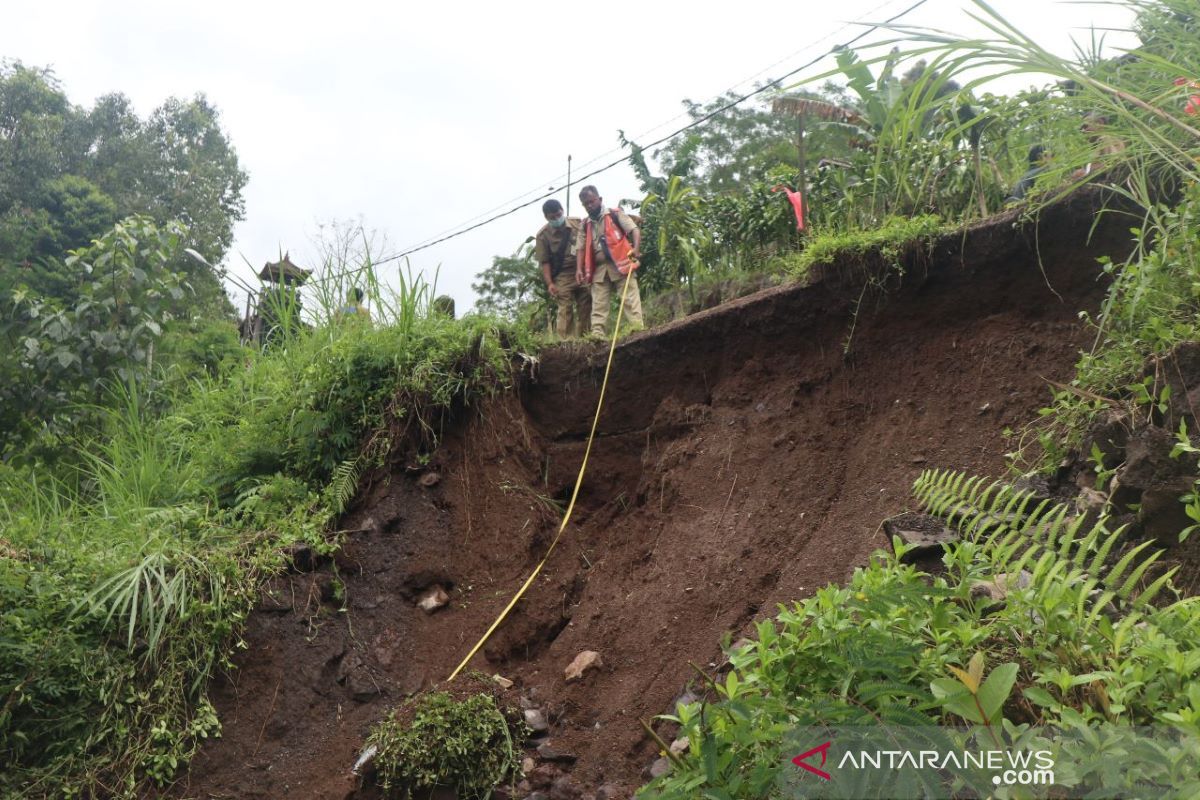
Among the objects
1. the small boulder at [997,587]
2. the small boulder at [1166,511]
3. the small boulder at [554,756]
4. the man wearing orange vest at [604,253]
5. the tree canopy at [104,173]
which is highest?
the tree canopy at [104,173]

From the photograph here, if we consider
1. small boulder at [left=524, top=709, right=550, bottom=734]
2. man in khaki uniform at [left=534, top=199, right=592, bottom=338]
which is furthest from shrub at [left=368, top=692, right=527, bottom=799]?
man in khaki uniform at [left=534, top=199, right=592, bottom=338]

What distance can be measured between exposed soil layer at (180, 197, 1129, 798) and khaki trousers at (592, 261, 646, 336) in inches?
42.1

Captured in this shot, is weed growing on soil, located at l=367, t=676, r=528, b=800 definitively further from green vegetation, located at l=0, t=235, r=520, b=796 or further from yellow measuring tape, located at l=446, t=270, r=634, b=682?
green vegetation, located at l=0, t=235, r=520, b=796

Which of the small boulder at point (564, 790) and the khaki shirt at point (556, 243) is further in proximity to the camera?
the khaki shirt at point (556, 243)

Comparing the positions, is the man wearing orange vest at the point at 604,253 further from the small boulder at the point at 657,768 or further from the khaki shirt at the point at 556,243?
the small boulder at the point at 657,768

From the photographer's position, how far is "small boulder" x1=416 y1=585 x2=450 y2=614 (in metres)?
6.19

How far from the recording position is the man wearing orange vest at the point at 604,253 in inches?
331

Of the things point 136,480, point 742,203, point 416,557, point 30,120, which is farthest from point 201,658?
point 30,120

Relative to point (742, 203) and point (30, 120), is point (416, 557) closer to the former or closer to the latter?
point (742, 203)

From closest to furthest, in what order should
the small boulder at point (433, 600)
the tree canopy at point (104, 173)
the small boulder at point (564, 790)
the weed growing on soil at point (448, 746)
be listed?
the small boulder at point (564, 790) < the weed growing on soil at point (448, 746) < the small boulder at point (433, 600) < the tree canopy at point (104, 173)

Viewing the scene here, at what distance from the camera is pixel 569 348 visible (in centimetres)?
764

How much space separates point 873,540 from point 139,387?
650 cm

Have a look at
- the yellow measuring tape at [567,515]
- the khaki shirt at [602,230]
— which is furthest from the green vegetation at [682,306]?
the khaki shirt at [602,230]

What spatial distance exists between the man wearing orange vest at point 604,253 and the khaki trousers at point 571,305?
472mm
